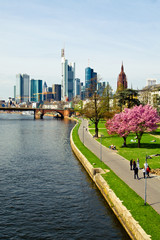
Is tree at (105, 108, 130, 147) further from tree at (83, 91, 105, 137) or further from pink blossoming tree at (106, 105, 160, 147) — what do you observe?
tree at (83, 91, 105, 137)

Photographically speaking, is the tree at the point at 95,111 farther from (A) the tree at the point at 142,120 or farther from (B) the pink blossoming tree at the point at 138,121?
(A) the tree at the point at 142,120

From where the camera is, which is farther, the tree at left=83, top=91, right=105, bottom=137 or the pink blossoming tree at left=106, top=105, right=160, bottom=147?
the tree at left=83, top=91, right=105, bottom=137

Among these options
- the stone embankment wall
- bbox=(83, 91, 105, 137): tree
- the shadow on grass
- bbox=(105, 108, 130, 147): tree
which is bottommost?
the stone embankment wall

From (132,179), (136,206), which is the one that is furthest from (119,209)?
(132,179)

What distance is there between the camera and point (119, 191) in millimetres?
25391

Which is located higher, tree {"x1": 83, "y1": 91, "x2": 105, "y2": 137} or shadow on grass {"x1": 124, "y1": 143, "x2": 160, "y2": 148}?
tree {"x1": 83, "y1": 91, "x2": 105, "y2": 137}

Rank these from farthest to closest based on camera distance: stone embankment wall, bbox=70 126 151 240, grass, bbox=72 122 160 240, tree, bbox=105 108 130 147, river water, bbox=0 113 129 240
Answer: tree, bbox=105 108 130 147, river water, bbox=0 113 129 240, grass, bbox=72 122 160 240, stone embankment wall, bbox=70 126 151 240

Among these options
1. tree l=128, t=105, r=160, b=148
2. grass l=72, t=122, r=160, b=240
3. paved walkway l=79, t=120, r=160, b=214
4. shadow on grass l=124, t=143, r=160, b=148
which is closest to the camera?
grass l=72, t=122, r=160, b=240

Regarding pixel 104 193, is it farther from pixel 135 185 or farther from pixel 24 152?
pixel 24 152

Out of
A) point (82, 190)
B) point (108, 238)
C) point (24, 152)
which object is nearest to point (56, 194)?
point (82, 190)

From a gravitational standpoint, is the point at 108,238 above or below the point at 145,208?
below

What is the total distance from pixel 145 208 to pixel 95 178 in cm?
1137

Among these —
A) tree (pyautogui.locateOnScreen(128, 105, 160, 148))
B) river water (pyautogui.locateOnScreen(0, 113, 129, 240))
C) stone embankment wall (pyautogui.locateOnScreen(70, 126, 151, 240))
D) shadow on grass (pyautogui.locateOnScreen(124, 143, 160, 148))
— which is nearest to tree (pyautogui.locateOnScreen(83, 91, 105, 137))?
shadow on grass (pyautogui.locateOnScreen(124, 143, 160, 148))

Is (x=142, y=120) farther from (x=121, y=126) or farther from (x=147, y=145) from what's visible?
(x=147, y=145)
